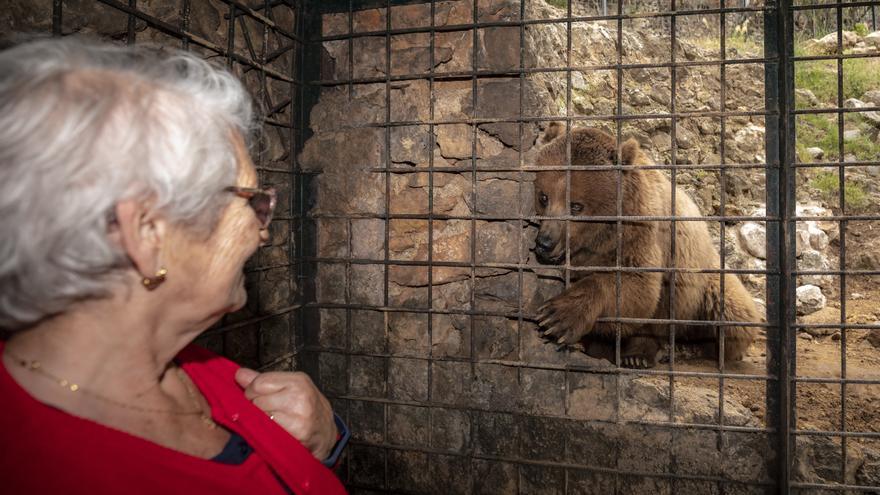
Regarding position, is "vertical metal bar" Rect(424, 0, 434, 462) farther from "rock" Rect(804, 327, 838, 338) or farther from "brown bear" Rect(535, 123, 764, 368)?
"rock" Rect(804, 327, 838, 338)

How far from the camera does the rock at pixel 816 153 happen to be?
7574mm

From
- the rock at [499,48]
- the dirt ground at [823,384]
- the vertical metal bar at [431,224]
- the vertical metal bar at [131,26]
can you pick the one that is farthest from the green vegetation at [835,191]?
the vertical metal bar at [131,26]

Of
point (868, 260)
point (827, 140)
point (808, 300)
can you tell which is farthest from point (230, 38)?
point (827, 140)

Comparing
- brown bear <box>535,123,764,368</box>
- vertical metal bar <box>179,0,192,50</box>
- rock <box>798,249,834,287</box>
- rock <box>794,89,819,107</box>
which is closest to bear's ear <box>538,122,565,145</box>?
brown bear <box>535,123,764,368</box>

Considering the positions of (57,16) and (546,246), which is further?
(546,246)

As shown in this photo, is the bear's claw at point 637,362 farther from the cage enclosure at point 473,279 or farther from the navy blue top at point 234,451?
the navy blue top at point 234,451

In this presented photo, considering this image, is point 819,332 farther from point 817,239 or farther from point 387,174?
point 387,174

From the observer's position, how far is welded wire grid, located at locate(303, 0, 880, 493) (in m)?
2.55

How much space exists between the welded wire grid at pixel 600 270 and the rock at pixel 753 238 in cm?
383

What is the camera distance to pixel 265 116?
273 cm

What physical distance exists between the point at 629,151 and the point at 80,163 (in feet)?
9.92

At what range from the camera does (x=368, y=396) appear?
3107 mm

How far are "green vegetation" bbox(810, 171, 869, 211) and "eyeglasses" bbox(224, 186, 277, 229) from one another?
790 centimetres

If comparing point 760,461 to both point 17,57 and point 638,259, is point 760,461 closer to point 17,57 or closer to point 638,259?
point 638,259
